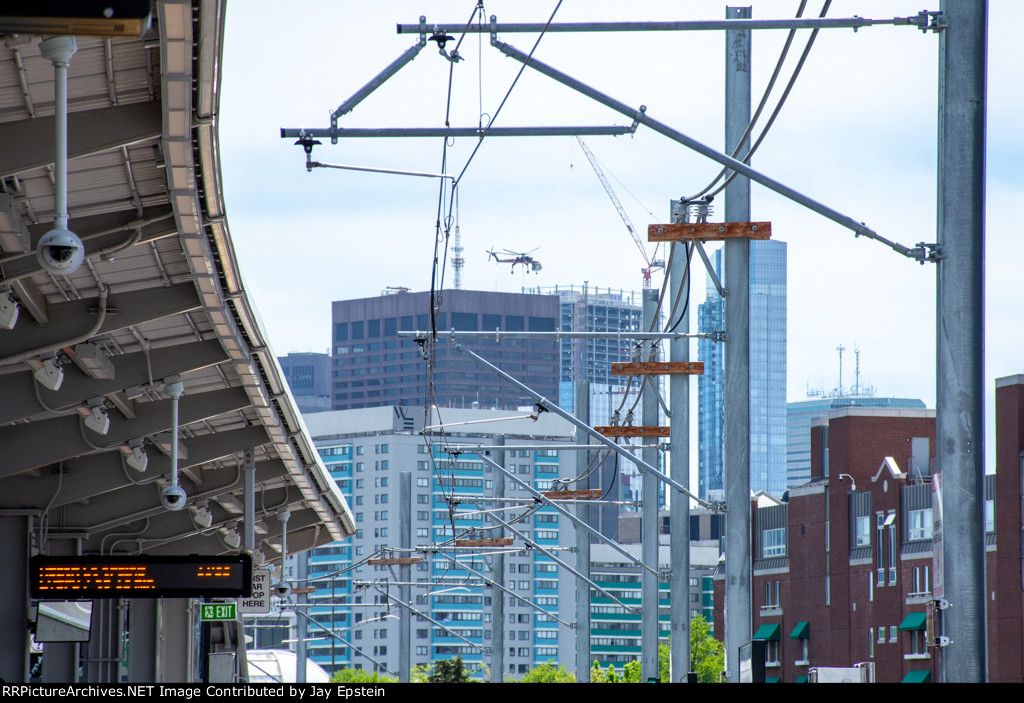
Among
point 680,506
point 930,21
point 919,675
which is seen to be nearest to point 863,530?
point 919,675

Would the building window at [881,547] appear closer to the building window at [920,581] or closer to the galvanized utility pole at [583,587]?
the building window at [920,581]

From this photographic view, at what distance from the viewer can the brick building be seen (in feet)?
205

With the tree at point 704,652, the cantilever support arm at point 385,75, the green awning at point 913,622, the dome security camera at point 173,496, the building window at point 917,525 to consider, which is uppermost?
the building window at point 917,525

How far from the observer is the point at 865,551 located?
251ft

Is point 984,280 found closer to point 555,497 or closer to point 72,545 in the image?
point 72,545

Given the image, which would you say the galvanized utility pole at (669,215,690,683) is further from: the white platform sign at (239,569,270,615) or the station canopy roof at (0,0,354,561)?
the white platform sign at (239,569,270,615)

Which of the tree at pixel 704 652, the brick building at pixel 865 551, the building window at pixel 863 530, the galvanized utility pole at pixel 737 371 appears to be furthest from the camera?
the tree at pixel 704 652

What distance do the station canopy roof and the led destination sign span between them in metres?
1.51

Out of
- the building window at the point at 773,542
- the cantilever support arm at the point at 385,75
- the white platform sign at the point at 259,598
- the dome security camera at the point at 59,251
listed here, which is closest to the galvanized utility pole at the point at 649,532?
the white platform sign at the point at 259,598

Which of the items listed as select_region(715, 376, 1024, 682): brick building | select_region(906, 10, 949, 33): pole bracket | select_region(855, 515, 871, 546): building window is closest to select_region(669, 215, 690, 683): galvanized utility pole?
select_region(906, 10, 949, 33): pole bracket

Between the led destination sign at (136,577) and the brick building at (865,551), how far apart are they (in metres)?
47.0

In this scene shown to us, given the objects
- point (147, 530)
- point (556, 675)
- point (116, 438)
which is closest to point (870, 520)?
point (556, 675)

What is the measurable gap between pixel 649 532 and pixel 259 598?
762cm

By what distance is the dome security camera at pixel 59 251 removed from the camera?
797 cm
